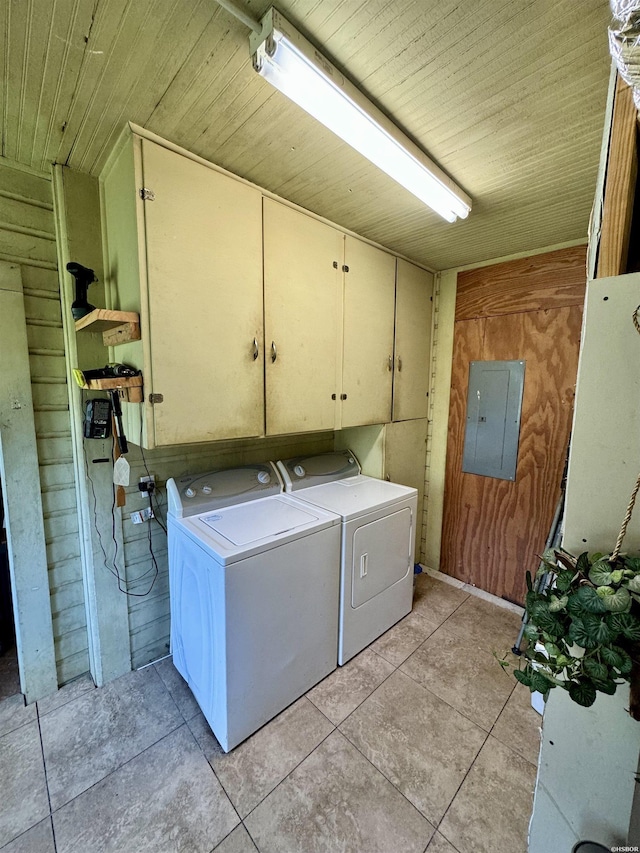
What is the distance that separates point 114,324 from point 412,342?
2048 mm

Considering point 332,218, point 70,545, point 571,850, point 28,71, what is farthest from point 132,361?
point 571,850

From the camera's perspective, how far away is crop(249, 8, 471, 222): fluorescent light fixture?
0.90m

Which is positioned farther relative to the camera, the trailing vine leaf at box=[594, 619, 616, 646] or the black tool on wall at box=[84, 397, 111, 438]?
the black tool on wall at box=[84, 397, 111, 438]

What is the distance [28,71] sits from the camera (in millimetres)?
1048

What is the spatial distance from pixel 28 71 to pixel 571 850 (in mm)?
2627

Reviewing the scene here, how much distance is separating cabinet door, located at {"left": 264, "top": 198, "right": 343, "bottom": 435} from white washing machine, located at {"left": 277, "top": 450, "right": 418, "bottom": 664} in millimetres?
471

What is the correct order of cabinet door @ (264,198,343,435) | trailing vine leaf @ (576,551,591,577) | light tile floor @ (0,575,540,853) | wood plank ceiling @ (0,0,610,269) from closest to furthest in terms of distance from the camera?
trailing vine leaf @ (576,551,591,577), wood plank ceiling @ (0,0,610,269), light tile floor @ (0,575,540,853), cabinet door @ (264,198,343,435)

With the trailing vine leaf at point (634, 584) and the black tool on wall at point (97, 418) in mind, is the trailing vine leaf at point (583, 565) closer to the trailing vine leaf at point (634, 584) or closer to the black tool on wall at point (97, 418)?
the trailing vine leaf at point (634, 584)

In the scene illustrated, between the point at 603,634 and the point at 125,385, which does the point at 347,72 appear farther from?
the point at 603,634

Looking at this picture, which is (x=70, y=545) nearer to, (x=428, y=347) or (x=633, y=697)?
(x=633, y=697)

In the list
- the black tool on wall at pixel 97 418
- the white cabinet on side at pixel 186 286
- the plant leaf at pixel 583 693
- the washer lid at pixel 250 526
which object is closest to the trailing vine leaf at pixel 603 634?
the plant leaf at pixel 583 693

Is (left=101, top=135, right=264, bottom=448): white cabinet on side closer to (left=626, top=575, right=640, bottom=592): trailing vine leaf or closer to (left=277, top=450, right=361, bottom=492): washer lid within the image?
(left=277, top=450, right=361, bottom=492): washer lid

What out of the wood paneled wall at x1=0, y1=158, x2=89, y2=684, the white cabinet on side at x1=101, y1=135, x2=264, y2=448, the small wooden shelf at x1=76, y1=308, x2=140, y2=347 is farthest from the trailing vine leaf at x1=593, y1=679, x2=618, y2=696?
the wood paneled wall at x1=0, y1=158, x2=89, y2=684

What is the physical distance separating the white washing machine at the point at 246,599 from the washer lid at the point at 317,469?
1.00 ft
